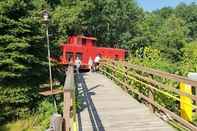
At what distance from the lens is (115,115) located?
945 centimetres

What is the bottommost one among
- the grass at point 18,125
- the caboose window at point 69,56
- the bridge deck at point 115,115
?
the grass at point 18,125

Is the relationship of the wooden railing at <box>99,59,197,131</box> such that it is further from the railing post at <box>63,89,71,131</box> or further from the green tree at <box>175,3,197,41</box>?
the green tree at <box>175,3,197,41</box>

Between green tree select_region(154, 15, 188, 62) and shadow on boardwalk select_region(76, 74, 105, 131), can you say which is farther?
green tree select_region(154, 15, 188, 62)

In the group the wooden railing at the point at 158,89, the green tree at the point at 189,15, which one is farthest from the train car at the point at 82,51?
the green tree at the point at 189,15

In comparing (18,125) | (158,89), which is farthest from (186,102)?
(18,125)

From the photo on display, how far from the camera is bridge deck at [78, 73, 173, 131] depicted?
8258mm

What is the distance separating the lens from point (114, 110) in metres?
10.1

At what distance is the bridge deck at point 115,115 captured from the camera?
826 cm

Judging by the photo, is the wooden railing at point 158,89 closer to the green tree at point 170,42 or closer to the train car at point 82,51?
the train car at point 82,51

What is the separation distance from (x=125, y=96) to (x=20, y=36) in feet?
25.5

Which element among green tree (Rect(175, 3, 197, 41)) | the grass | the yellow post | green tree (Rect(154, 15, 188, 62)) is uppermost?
green tree (Rect(175, 3, 197, 41))

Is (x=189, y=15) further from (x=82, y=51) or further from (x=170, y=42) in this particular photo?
(x=82, y=51)

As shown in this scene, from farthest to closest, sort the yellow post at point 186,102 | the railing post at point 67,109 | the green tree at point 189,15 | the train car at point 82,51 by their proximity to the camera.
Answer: the green tree at point 189,15
the train car at point 82,51
the yellow post at point 186,102
the railing post at point 67,109

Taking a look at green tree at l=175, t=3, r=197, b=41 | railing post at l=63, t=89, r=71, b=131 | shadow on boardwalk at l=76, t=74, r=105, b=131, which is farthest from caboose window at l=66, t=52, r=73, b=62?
green tree at l=175, t=3, r=197, b=41
